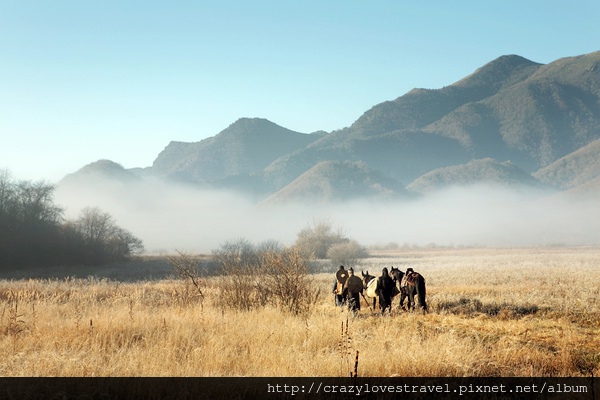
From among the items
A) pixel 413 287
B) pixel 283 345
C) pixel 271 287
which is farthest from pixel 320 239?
pixel 283 345

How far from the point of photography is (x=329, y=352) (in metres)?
9.85

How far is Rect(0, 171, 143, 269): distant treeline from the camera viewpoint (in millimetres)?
49312

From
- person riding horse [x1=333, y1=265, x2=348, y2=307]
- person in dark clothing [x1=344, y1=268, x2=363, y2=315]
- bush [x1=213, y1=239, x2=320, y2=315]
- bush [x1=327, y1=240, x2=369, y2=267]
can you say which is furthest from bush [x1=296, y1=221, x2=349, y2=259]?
person in dark clothing [x1=344, y1=268, x2=363, y2=315]

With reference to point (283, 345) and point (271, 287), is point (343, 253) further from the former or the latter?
point (283, 345)

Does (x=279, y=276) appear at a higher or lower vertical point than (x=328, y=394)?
higher

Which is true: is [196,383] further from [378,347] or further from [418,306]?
[418,306]

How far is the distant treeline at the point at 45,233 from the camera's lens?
4931cm

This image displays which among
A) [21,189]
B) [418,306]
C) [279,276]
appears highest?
[21,189]

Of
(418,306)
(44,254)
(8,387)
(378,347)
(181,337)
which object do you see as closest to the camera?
(8,387)

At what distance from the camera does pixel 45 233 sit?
5294 centimetres

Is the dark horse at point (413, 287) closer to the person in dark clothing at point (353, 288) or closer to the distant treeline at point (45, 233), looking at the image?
the person in dark clothing at point (353, 288)

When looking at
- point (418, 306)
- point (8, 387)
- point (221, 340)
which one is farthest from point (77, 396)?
point (418, 306)

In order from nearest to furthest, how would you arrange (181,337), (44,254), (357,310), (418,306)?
(181,337) → (357,310) → (418,306) → (44,254)

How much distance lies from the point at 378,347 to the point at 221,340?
3.01 m
